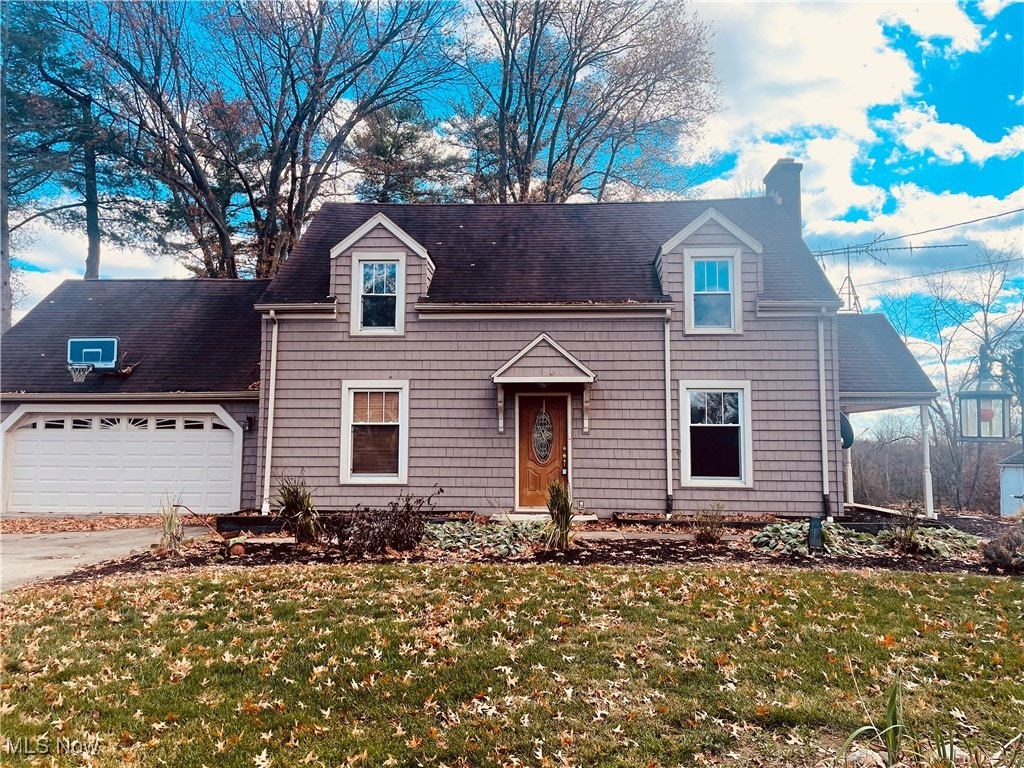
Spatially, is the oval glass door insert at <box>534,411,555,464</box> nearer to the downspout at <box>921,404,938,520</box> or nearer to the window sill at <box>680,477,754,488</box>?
the window sill at <box>680,477,754,488</box>

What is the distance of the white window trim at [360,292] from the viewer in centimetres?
1191

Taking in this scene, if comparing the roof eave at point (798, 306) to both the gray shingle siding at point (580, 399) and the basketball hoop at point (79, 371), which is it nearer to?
the gray shingle siding at point (580, 399)

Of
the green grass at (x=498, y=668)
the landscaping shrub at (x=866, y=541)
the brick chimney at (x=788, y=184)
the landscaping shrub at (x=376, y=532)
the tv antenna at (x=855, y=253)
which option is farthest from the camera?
the tv antenna at (x=855, y=253)

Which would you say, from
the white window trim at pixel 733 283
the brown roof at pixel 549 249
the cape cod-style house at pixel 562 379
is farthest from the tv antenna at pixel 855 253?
the white window trim at pixel 733 283

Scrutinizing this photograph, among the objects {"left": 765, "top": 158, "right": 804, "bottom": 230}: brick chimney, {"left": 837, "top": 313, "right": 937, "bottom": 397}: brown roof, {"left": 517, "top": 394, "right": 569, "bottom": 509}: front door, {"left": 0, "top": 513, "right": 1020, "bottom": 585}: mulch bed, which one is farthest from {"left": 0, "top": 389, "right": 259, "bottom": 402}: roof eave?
{"left": 765, "top": 158, "right": 804, "bottom": 230}: brick chimney

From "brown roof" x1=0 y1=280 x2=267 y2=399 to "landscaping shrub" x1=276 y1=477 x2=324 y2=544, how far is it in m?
5.06

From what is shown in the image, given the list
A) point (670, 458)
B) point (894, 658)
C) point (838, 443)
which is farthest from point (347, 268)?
point (894, 658)

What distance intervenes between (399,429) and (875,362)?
9589 millimetres

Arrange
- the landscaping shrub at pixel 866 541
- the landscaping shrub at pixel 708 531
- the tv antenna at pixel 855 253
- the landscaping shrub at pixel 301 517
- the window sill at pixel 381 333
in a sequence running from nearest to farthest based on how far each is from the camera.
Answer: the landscaping shrub at pixel 866 541, the landscaping shrub at pixel 301 517, the landscaping shrub at pixel 708 531, the window sill at pixel 381 333, the tv antenna at pixel 855 253

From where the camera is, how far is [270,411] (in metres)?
11.8

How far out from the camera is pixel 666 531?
10156 mm

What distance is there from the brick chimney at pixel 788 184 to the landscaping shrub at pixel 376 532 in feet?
35.7

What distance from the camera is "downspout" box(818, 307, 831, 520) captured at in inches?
440

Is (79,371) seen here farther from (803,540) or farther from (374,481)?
(803,540)
